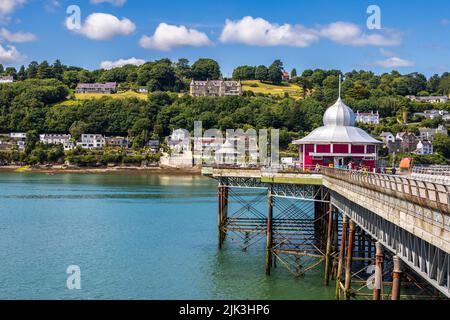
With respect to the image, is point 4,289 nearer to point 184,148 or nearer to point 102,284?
point 102,284

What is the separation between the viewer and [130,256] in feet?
161

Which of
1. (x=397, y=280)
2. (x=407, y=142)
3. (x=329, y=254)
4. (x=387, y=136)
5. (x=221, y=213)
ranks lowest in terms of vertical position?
(x=329, y=254)

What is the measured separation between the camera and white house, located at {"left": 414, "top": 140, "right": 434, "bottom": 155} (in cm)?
17562

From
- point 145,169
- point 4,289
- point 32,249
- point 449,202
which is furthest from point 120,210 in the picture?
point 145,169

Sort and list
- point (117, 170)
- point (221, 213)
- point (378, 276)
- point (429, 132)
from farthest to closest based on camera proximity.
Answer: point (429, 132) → point (117, 170) → point (221, 213) → point (378, 276)

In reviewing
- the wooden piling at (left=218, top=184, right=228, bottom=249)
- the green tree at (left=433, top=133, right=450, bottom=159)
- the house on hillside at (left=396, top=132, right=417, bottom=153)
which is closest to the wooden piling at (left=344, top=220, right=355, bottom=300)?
the wooden piling at (left=218, top=184, right=228, bottom=249)

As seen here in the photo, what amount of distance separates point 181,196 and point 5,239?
48561mm

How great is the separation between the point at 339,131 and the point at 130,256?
1875 cm

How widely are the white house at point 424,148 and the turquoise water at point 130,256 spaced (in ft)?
336

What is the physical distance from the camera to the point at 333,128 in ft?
164

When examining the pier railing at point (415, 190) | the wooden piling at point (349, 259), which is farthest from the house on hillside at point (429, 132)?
the pier railing at point (415, 190)

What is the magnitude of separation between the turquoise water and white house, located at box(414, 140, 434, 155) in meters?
102

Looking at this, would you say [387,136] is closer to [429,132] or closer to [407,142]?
[407,142]

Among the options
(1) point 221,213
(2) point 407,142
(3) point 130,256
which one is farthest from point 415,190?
(2) point 407,142
